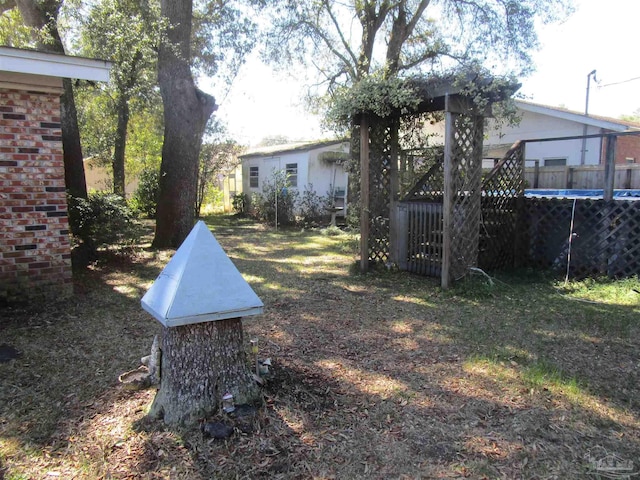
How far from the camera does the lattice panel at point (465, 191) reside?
5828mm

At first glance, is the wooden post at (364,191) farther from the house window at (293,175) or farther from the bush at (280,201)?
the house window at (293,175)

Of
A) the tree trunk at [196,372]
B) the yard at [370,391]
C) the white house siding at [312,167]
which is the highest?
the white house siding at [312,167]

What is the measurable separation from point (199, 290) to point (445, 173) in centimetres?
411

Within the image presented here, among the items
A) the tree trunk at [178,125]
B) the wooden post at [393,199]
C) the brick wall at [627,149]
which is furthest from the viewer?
the brick wall at [627,149]

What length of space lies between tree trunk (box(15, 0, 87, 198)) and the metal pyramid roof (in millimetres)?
5609

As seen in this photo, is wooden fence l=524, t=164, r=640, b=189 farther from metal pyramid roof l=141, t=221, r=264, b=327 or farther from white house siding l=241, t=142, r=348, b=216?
metal pyramid roof l=141, t=221, r=264, b=327

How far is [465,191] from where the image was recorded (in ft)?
19.7

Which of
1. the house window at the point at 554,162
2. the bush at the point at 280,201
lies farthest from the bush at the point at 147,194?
the house window at the point at 554,162

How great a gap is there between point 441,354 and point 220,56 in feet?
32.3

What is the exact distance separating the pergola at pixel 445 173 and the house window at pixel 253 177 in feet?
38.2

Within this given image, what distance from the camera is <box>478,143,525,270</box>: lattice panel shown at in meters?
6.74

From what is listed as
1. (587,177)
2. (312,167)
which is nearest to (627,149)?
(587,177)

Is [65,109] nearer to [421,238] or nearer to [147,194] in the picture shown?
[421,238]

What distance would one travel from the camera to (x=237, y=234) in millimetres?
12547
